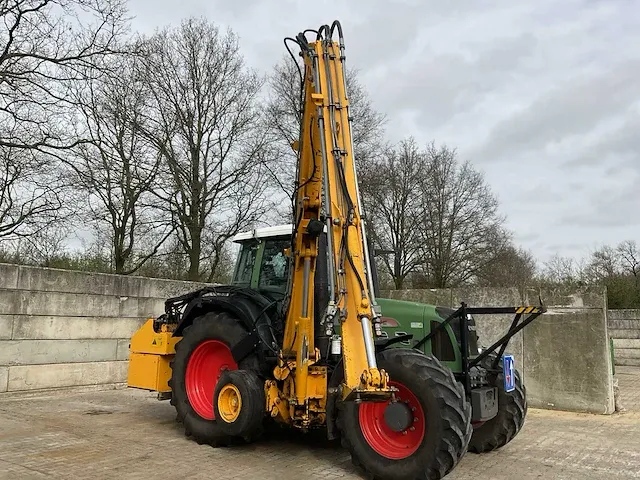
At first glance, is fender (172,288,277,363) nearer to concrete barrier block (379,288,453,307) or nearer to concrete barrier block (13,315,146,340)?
concrete barrier block (13,315,146,340)

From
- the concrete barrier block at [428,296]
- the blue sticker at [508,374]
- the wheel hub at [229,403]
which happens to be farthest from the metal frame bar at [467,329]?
the concrete barrier block at [428,296]

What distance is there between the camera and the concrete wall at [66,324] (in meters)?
8.11

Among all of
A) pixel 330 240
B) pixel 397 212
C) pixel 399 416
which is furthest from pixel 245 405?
pixel 397 212

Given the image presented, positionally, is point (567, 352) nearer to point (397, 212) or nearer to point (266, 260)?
point (266, 260)

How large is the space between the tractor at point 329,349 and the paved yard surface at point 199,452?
1.04 feet

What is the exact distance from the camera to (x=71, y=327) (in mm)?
8906

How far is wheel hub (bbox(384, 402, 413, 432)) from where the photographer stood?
14.6 feet

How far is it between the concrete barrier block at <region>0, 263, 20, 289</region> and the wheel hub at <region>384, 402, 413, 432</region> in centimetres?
A: 626

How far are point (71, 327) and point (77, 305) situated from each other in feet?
1.19

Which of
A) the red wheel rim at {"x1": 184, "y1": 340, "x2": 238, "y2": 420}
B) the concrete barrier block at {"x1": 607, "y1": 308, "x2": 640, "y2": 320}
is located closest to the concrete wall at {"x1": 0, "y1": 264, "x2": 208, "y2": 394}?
the red wheel rim at {"x1": 184, "y1": 340, "x2": 238, "y2": 420}

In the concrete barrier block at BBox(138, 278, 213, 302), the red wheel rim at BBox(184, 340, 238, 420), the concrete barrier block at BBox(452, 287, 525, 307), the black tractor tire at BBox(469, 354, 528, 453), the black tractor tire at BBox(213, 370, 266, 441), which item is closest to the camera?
the black tractor tire at BBox(213, 370, 266, 441)

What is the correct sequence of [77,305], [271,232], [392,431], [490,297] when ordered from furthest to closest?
[490,297], [77,305], [271,232], [392,431]

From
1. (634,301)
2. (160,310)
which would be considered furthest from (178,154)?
(634,301)

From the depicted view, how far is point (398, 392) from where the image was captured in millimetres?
4520
